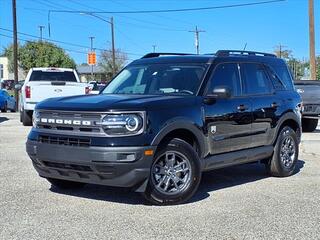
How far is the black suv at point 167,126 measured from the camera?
246 inches

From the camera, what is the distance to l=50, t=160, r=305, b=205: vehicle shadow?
23.1 feet

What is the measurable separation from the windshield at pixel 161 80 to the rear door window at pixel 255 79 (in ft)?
2.98

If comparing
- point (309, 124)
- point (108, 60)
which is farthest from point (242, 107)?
point (108, 60)

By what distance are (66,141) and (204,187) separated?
2321mm

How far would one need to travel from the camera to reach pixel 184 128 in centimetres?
674

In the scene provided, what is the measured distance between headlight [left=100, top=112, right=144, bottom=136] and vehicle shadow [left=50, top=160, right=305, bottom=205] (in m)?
1.03

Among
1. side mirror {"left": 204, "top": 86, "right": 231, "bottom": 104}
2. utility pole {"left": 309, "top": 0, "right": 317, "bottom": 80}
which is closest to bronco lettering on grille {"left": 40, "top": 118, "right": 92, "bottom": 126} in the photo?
side mirror {"left": 204, "top": 86, "right": 231, "bottom": 104}

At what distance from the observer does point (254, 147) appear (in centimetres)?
807

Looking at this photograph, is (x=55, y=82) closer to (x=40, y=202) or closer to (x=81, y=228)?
(x=40, y=202)

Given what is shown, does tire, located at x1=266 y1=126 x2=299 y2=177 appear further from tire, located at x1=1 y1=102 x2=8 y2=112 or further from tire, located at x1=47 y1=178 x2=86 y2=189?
tire, located at x1=1 y1=102 x2=8 y2=112

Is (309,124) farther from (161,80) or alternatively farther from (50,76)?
(161,80)

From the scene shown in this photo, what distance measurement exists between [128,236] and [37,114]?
2.36m

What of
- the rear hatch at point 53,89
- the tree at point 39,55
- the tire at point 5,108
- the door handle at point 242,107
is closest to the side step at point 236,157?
the door handle at point 242,107

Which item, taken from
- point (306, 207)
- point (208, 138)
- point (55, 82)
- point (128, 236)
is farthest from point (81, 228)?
point (55, 82)
